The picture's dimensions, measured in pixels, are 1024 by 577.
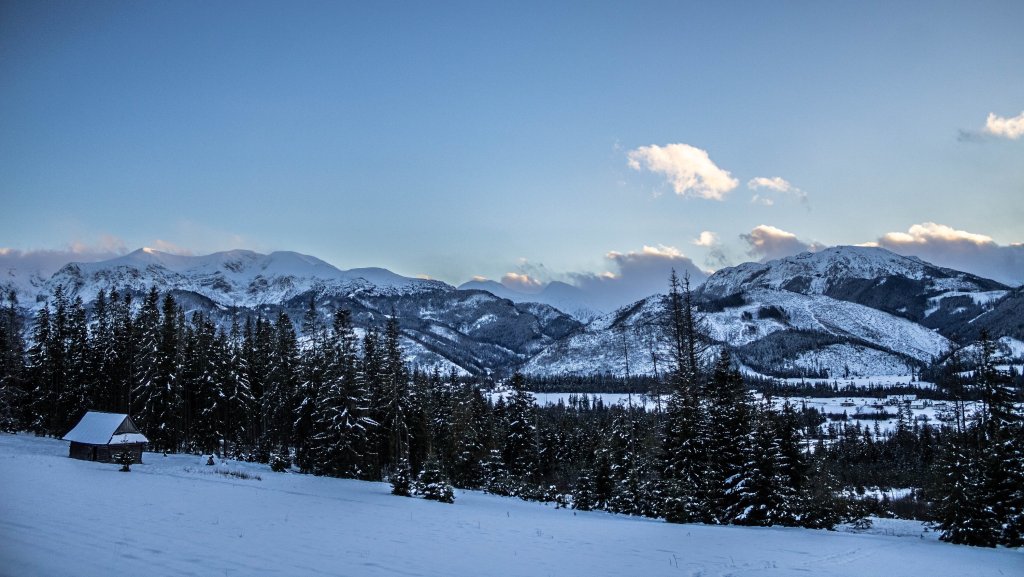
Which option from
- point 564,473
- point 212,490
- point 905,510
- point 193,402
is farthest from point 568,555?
point 905,510

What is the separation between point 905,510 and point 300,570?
88471mm

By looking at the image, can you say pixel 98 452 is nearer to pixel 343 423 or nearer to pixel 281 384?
pixel 281 384

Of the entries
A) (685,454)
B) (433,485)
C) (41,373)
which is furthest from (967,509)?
(41,373)

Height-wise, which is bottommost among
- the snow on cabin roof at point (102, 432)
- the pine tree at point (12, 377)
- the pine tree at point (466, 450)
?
the pine tree at point (466, 450)

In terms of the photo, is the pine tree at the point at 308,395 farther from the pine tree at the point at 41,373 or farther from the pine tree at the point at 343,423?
the pine tree at the point at 41,373

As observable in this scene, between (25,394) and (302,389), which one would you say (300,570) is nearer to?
(302,389)

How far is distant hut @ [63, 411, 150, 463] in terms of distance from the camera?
38.8 metres

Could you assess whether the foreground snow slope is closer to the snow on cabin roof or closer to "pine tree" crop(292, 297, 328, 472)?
the snow on cabin roof

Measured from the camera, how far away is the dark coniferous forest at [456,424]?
27484 millimetres

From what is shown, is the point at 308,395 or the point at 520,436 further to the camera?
the point at 520,436

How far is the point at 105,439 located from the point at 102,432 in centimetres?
101

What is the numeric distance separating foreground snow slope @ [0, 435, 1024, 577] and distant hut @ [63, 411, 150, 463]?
393 inches

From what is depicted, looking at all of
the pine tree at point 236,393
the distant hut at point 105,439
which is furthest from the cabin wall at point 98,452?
the pine tree at point 236,393

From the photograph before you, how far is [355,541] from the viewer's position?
1586cm
